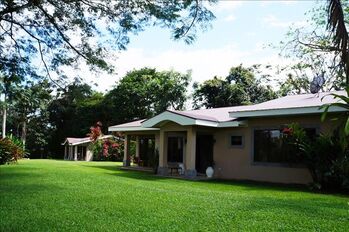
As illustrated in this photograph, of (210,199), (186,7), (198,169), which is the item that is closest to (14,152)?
(198,169)

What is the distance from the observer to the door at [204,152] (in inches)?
753

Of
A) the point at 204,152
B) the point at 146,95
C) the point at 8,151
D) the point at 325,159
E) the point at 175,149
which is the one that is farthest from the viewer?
the point at 146,95

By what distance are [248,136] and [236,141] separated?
780mm

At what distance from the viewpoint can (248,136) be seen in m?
16.5

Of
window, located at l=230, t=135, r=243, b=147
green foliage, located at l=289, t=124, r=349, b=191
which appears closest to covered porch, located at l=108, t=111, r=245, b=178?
window, located at l=230, t=135, r=243, b=147

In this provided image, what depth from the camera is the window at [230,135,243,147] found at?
16875mm

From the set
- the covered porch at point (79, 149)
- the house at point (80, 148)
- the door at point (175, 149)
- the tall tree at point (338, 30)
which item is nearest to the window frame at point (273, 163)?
the door at point (175, 149)

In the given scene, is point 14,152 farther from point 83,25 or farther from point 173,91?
point 173,91

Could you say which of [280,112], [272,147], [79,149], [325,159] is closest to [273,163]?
[272,147]

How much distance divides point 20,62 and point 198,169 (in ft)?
43.4

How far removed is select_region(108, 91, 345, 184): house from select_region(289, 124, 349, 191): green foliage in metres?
1.01

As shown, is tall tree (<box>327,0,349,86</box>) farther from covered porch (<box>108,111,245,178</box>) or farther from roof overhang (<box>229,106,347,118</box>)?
covered porch (<box>108,111,245,178</box>)

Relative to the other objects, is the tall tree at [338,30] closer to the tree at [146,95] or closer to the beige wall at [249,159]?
the beige wall at [249,159]

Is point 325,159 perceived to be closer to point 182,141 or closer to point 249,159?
point 249,159
